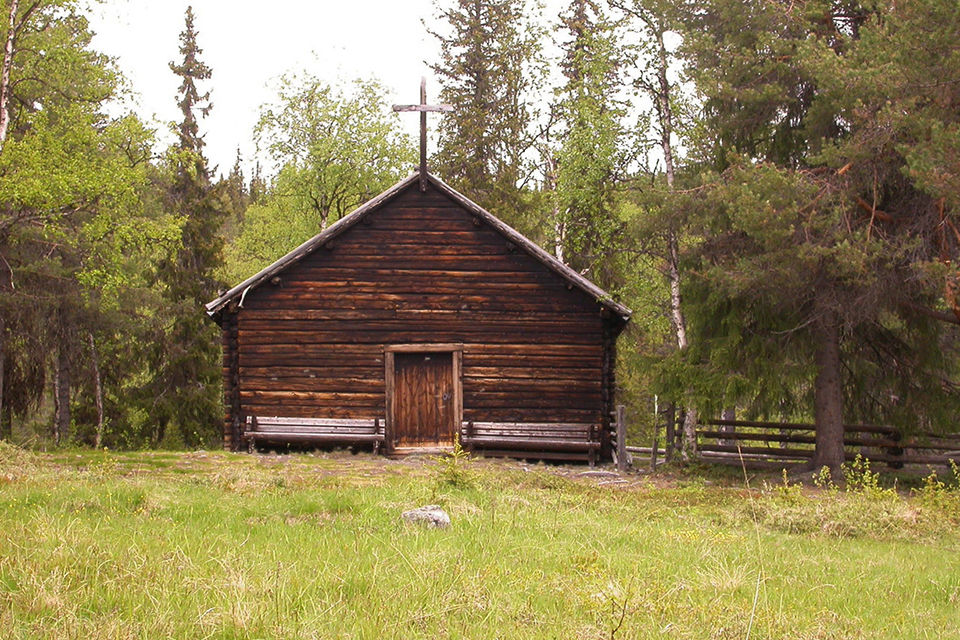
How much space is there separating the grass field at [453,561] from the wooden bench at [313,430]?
645 cm

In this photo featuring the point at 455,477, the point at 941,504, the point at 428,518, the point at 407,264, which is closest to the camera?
the point at 428,518

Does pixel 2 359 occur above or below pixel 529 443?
above

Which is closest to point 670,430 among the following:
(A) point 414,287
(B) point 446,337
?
(B) point 446,337

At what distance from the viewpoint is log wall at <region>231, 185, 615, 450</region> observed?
65.8 ft

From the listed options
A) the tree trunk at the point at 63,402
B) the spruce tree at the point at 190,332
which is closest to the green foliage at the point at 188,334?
the spruce tree at the point at 190,332

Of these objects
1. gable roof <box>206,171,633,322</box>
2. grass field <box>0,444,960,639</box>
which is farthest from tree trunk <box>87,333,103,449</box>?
grass field <box>0,444,960,639</box>

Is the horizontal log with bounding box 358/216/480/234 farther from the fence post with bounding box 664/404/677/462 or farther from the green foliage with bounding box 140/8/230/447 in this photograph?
the green foliage with bounding box 140/8/230/447

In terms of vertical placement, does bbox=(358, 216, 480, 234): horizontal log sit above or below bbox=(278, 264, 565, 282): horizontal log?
above

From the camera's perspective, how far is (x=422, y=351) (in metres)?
20.0

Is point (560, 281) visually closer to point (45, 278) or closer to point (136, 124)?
point (136, 124)

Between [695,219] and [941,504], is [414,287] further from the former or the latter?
[941,504]

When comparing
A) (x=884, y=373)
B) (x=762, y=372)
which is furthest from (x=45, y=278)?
(x=884, y=373)

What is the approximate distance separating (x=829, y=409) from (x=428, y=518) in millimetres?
11310

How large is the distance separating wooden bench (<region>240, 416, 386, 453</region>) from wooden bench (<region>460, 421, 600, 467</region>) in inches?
79.1
